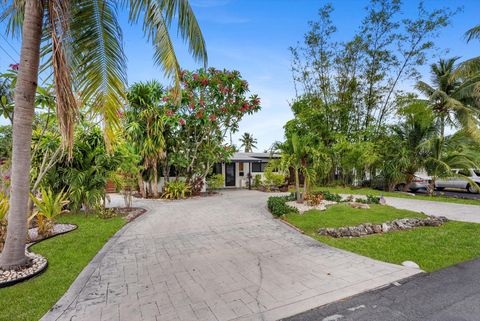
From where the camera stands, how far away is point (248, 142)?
3856cm

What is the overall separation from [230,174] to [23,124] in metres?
14.5

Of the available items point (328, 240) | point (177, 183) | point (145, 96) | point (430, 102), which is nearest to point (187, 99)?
point (145, 96)

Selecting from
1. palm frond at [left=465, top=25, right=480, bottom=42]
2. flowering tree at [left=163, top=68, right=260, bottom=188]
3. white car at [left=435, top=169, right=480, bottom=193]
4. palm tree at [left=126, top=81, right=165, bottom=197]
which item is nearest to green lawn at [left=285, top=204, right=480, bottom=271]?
flowering tree at [left=163, top=68, right=260, bottom=188]

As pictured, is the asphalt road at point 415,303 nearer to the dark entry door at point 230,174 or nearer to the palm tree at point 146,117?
the palm tree at point 146,117

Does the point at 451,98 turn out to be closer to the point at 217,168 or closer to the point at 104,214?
the point at 217,168

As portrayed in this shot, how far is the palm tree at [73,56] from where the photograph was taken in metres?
2.96

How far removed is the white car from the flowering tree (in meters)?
10.9

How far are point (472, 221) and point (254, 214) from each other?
6395mm

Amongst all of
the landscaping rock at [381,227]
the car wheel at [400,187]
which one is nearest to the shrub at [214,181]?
the landscaping rock at [381,227]

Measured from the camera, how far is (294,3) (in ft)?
29.4

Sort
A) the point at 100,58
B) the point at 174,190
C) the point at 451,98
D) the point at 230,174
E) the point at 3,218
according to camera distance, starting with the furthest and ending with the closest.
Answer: the point at 230,174 → the point at 451,98 → the point at 174,190 → the point at 3,218 → the point at 100,58

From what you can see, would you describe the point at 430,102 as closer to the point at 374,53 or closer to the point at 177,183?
the point at 374,53

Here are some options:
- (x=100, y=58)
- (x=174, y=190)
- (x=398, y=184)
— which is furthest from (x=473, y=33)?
(x=174, y=190)

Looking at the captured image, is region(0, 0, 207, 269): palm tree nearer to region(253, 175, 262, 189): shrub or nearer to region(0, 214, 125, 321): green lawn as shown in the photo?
region(0, 214, 125, 321): green lawn
